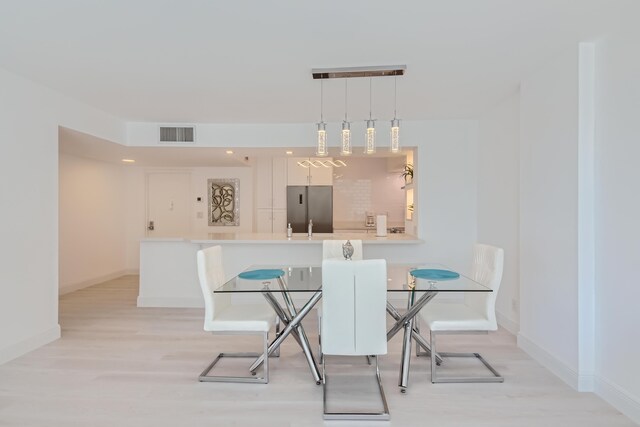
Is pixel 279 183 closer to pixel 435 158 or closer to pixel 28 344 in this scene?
pixel 435 158

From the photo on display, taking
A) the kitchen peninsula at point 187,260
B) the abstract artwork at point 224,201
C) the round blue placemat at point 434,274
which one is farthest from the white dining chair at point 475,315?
the abstract artwork at point 224,201

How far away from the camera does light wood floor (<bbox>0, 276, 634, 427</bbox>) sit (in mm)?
2262

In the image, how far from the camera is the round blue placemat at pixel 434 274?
2808mm

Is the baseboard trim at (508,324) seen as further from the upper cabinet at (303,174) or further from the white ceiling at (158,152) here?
the upper cabinet at (303,174)

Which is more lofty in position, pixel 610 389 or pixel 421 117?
pixel 421 117

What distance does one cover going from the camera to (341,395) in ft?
8.30

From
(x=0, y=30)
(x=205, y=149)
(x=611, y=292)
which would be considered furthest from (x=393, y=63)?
(x=205, y=149)

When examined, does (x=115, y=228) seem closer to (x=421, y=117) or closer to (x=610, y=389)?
(x=421, y=117)

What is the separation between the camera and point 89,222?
624cm

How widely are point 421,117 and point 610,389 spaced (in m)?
3.28

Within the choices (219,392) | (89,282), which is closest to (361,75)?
(219,392)

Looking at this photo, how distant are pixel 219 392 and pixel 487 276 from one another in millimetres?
2184

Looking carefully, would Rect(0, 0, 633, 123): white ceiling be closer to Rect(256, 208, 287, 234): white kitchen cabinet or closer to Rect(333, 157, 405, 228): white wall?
Rect(256, 208, 287, 234): white kitchen cabinet

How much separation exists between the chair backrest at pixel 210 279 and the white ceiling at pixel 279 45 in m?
1.51
